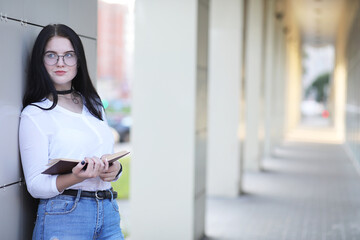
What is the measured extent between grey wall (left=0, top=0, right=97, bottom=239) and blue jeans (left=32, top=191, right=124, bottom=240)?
0.14m

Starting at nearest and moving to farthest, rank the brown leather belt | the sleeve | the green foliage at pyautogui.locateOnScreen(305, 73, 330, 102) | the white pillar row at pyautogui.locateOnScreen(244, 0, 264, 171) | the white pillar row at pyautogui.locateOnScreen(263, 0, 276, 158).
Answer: the sleeve < the brown leather belt < the white pillar row at pyautogui.locateOnScreen(244, 0, 264, 171) < the white pillar row at pyautogui.locateOnScreen(263, 0, 276, 158) < the green foliage at pyautogui.locateOnScreen(305, 73, 330, 102)

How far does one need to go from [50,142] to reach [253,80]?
10240 millimetres

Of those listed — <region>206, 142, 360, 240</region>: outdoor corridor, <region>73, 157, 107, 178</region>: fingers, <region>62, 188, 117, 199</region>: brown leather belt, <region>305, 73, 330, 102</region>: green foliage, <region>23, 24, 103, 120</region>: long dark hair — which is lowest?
<region>206, 142, 360, 240</region>: outdoor corridor

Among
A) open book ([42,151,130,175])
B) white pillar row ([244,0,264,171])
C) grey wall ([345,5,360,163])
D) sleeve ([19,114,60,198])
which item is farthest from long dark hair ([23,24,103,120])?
grey wall ([345,5,360,163])

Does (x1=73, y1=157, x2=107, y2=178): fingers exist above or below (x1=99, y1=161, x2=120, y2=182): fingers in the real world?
above

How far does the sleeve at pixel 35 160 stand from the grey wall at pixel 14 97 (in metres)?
0.07

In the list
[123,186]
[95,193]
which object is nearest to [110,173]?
[95,193]

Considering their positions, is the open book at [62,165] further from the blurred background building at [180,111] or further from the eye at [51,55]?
the eye at [51,55]

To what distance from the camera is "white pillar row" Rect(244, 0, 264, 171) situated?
1221 centimetres

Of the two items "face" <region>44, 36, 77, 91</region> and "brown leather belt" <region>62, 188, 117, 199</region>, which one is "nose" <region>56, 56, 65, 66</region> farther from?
"brown leather belt" <region>62, 188, 117, 199</region>

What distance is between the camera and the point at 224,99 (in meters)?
9.71

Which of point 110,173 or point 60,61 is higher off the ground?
point 60,61

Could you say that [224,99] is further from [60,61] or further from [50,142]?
[50,142]

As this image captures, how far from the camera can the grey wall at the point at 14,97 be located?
2574mm
